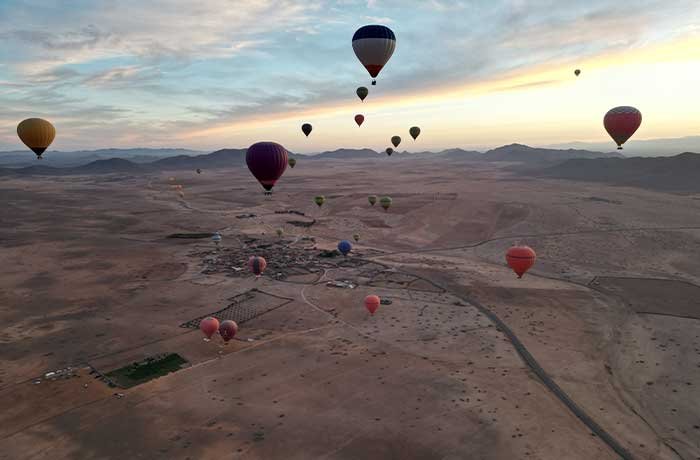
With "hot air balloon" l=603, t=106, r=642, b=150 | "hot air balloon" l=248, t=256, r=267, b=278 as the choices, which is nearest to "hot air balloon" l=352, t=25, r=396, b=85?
"hot air balloon" l=248, t=256, r=267, b=278

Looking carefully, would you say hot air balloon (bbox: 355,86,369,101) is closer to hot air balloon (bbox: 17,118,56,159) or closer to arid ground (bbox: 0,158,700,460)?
arid ground (bbox: 0,158,700,460)

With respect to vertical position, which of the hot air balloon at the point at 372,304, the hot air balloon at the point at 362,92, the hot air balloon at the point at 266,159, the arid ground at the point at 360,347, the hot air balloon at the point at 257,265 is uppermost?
the hot air balloon at the point at 362,92

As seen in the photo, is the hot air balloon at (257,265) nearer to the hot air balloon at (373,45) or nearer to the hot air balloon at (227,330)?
the hot air balloon at (227,330)

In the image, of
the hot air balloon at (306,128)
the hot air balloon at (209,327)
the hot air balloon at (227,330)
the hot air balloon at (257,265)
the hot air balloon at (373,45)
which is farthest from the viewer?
the hot air balloon at (306,128)

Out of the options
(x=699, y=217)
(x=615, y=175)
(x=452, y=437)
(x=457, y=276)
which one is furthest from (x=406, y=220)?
(x=615, y=175)

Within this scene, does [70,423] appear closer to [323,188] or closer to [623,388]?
[623,388]

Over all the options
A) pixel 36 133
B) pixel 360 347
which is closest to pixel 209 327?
pixel 360 347

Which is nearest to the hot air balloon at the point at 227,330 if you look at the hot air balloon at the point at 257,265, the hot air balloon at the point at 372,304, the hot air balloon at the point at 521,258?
the hot air balloon at the point at 372,304
